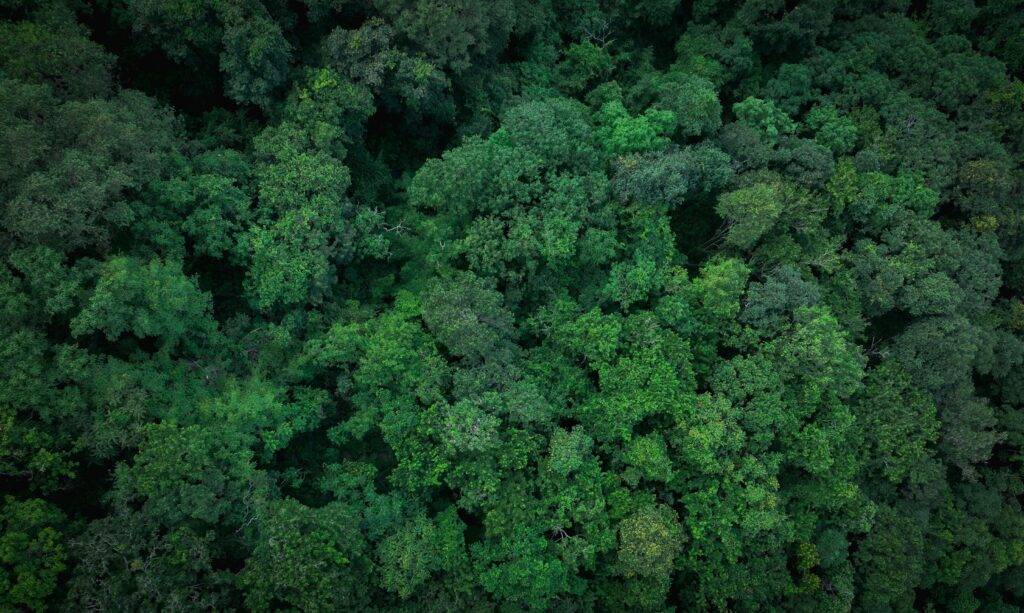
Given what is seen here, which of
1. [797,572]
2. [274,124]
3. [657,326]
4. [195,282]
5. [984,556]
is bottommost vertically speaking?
[984,556]

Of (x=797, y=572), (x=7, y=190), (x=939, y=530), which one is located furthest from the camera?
(x=939, y=530)

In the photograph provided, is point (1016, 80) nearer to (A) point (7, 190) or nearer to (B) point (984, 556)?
(B) point (984, 556)

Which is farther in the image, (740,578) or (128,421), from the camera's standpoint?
(740,578)

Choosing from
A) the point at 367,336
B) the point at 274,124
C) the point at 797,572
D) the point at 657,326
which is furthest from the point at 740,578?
the point at 274,124

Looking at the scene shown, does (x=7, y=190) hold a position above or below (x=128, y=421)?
above

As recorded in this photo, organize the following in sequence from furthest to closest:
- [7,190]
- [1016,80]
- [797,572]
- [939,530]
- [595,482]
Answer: [1016,80] < [939,530] < [797,572] < [595,482] < [7,190]

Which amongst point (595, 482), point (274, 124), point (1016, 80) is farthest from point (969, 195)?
point (274, 124)
